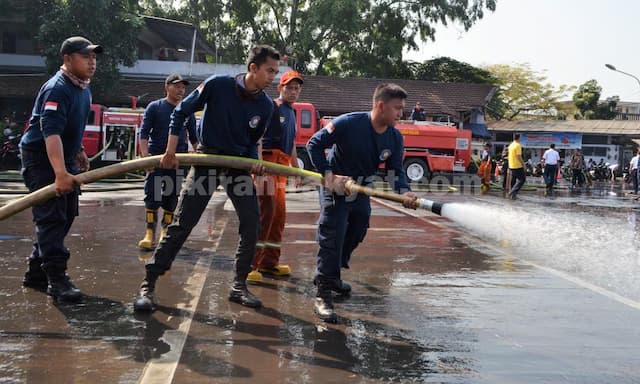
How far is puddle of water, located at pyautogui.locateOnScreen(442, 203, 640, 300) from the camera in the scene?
4.59m

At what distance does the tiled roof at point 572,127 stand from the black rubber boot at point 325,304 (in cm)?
4143

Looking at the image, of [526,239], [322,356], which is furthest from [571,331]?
[322,356]

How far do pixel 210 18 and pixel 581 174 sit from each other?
2245 cm

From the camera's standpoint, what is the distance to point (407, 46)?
3966 cm

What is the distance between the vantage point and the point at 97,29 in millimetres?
28531

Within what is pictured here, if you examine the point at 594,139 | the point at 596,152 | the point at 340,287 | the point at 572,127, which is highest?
the point at 572,127

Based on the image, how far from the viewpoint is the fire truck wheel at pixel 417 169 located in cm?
2277

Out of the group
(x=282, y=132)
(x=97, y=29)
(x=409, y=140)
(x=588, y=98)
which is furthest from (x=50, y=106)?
(x=588, y=98)

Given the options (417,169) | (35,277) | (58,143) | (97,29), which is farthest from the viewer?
(97,29)

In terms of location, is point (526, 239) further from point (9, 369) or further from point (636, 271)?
point (9, 369)

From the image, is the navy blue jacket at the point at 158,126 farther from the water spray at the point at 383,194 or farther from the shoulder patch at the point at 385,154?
the water spray at the point at 383,194

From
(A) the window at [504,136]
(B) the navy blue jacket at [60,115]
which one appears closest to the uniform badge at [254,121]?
(B) the navy blue jacket at [60,115]

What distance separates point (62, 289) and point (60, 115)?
48.1 inches

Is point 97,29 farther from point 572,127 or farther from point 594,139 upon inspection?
point 594,139
